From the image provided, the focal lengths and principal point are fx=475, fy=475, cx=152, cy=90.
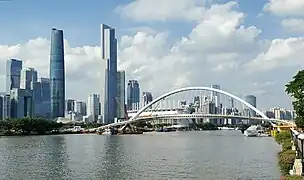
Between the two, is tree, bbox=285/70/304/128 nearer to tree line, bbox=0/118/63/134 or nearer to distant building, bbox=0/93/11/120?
tree line, bbox=0/118/63/134

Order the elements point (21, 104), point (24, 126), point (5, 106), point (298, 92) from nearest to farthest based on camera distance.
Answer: point (298, 92) → point (24, 126) → point (21, 104) → point (5, 106)

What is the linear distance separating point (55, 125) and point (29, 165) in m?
86.7

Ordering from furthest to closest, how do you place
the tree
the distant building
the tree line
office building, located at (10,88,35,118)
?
the distant building < office building, located at (10,88,35,118) < the tree line < the tree

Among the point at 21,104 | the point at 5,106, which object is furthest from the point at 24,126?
the point at 5,106

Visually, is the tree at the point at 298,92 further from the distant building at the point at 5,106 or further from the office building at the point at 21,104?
the distant building at the point at 5,106

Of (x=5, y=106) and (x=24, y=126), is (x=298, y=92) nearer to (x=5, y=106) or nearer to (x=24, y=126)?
(x=24, y=126)

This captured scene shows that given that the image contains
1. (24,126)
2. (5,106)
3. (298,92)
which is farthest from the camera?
(5,106)

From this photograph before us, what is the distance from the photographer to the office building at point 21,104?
175250 millimetres

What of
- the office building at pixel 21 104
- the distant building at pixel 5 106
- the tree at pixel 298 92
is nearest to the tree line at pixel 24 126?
the office building at pixel 21 104

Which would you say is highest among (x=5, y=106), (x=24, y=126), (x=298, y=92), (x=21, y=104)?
(x=21, y=104)

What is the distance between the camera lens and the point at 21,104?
584 ft

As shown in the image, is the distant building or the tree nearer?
the tree

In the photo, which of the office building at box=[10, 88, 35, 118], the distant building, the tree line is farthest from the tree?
the distant building

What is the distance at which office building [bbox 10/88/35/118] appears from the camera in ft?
575
